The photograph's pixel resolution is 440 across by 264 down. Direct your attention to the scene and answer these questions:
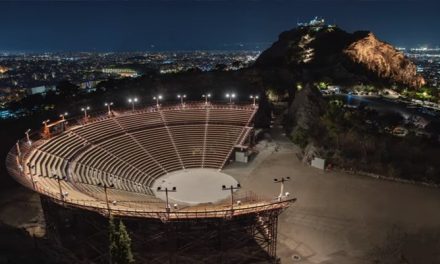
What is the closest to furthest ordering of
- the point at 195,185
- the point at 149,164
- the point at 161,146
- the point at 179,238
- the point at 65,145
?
the point at 179,238 → the point at 195,185 → the point at 65,145 → the point at 149,164 → the point at 161,146

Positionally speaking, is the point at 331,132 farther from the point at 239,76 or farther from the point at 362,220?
the point at 239,76

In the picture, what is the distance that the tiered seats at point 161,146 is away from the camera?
2945 centimetres

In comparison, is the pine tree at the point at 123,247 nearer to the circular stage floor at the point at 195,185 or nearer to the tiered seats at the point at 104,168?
the circular stage floor at the point at 195,185

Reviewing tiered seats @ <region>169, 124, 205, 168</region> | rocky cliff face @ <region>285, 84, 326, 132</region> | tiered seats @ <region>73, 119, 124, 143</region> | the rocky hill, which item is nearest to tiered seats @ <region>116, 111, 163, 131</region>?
tiered seats @ <region>73, 119, 124, 143</region>

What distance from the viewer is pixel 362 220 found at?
21.4 m

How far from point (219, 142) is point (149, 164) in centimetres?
747

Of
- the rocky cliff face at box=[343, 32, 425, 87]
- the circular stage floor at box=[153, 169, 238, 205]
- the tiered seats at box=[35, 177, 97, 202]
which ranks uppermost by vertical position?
the rocky cliff face at box=[343, 32, 425, 87]

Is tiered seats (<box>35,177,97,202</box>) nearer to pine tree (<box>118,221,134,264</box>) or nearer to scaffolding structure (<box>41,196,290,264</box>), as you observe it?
scaffolding structure (<box>41,196,290,264</box>)

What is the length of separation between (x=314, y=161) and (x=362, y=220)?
944 centimetres

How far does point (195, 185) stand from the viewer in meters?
25.9

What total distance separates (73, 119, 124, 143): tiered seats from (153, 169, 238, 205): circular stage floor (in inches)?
290

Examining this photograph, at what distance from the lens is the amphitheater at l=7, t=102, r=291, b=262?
17.1m

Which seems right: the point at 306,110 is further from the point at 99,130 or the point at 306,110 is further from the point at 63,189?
the point at 63,189

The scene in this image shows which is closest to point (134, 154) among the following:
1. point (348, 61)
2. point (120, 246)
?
point (120, 246)
